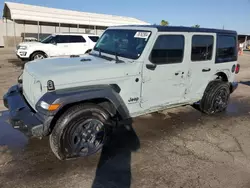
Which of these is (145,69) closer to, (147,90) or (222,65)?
(147,90)

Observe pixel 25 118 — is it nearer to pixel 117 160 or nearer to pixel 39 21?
pixel 117 160

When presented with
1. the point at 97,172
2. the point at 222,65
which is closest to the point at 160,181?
the point at 97,172

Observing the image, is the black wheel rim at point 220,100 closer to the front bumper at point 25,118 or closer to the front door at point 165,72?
the front door at point 165,72

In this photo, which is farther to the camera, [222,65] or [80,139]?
[222,65]

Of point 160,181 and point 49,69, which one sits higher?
point 49,69

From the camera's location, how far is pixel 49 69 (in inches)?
123

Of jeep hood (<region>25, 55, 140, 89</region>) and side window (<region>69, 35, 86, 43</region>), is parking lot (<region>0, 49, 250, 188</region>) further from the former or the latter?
side window (<region>69, 35, 86, 43</region>)

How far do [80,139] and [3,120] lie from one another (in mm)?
2303

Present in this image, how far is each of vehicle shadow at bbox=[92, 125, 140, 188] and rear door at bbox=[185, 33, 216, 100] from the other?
5.26 feet

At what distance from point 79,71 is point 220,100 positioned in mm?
3755

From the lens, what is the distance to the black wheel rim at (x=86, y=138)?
3.09m

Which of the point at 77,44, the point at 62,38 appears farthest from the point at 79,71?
the point at 62,38

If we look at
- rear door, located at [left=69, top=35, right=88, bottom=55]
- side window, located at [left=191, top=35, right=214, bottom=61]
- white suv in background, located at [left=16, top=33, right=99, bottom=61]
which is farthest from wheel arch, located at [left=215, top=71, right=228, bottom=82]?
rear door, located at [left=69, top=35, right=88, bottom=55]

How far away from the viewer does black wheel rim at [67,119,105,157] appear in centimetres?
309
